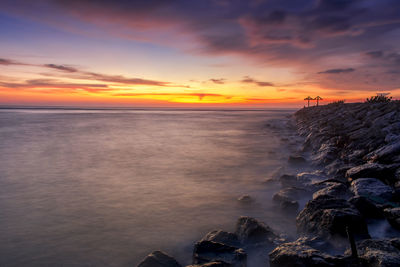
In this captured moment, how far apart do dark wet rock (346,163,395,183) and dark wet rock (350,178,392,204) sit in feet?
1.41

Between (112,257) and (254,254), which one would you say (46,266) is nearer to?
(112,257)

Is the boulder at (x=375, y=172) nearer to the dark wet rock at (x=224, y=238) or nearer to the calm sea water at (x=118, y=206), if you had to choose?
the calm sea water at (x=118, y=206)

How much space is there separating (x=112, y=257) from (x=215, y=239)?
2.09 meters

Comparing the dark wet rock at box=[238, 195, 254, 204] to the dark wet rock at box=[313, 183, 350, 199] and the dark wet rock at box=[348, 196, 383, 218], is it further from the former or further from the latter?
the dark wet rock at box=[348, 196, 383, 218]

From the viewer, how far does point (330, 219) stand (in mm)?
4551

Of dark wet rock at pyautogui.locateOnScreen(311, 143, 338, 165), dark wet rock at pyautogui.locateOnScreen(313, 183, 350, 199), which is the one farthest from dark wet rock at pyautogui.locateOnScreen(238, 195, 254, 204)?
dark wet rock at pyautogui.locateOnScreen(311, 143, 338, 165)

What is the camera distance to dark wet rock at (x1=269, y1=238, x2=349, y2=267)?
3.48 m

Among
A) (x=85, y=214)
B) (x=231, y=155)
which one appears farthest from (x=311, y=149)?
(x=85, y=214)

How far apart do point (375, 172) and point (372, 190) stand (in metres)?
1.07

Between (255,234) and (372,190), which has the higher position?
(372,190)

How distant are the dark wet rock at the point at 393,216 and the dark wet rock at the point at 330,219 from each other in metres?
0.57

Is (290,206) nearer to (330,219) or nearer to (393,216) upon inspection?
(330,219)

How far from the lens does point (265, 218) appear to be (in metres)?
6.35

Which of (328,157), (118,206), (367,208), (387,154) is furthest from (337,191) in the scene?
(118,206)
